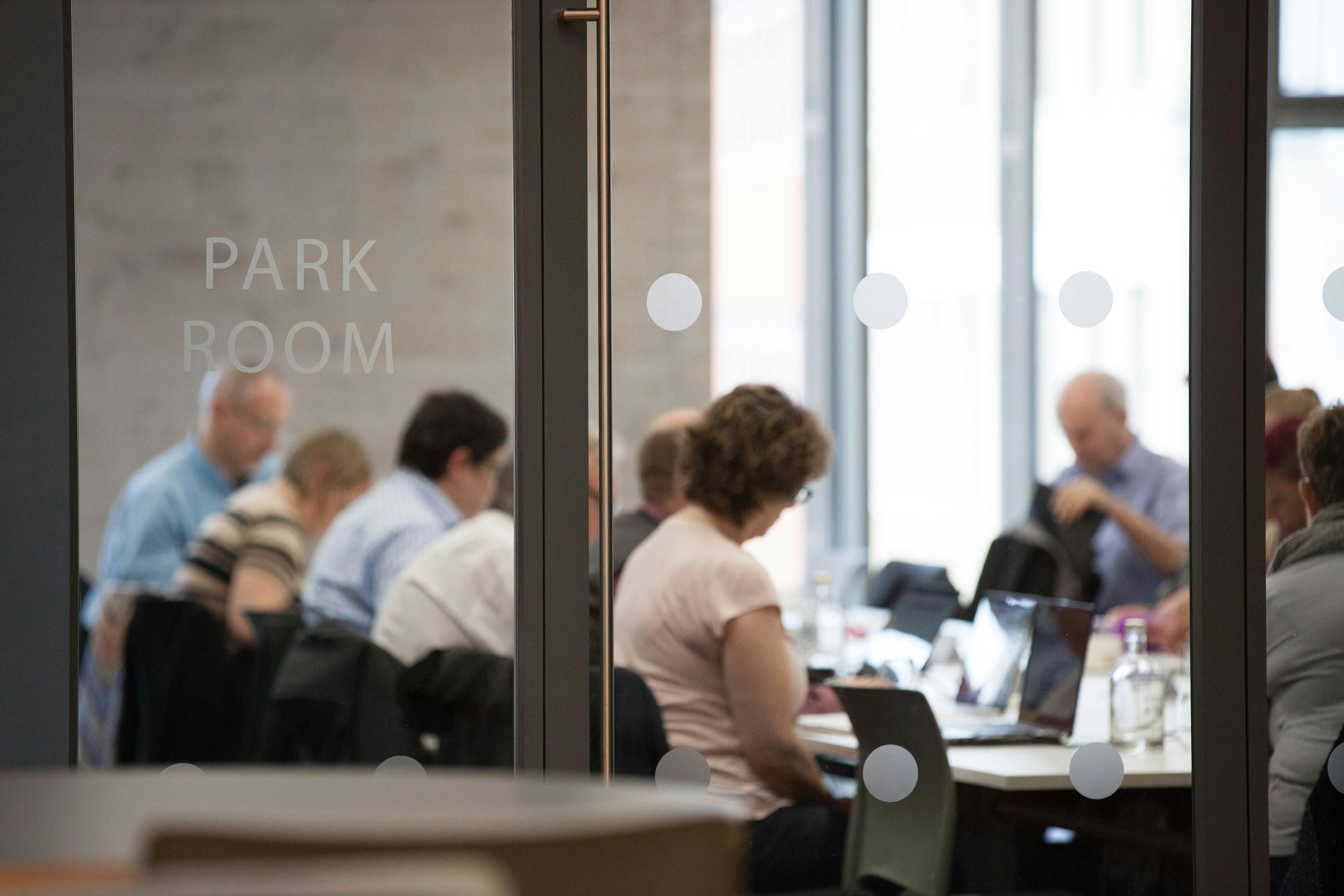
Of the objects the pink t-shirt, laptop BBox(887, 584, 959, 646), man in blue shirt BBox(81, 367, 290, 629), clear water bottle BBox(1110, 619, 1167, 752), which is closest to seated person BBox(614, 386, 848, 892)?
the pink t-shirt

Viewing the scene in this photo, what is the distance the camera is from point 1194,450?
2689 mm

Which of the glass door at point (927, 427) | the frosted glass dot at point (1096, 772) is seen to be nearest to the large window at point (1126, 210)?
the glass door at point (927, 427)

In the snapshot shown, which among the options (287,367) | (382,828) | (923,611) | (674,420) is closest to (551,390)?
(674,420)

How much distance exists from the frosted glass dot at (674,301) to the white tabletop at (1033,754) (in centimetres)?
88

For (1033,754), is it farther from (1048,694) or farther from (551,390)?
(551,390)

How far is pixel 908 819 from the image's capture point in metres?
2.66

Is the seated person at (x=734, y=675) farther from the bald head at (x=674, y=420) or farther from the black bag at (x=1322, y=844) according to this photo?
the black bag at (x=1322, y=844)

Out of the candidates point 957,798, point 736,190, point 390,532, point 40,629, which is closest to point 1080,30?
point 736,190

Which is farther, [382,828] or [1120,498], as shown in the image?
[1120,498]

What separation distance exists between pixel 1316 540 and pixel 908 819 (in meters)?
1.07

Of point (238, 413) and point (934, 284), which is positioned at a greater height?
point (934, 284)

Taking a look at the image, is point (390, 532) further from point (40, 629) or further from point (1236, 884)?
point (1236, 884)

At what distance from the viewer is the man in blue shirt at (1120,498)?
107 inches

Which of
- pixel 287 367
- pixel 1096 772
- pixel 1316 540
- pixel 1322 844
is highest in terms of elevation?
pixel 287 367
